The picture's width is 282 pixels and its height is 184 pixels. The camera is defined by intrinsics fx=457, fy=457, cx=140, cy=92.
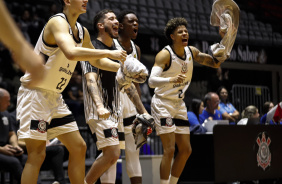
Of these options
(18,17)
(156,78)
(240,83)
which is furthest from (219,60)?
(240,83)

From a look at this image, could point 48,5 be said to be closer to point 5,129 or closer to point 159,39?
point 159,39

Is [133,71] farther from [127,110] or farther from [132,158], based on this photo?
[132,158]

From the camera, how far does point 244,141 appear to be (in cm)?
602

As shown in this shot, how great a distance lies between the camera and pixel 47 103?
12.2 ft

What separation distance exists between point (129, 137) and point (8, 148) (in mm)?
1762

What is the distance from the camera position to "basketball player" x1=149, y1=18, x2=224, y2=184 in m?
5.11

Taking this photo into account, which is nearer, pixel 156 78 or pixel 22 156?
pixel 156 78

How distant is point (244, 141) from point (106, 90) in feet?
7.72

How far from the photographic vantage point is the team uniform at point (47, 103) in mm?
3631

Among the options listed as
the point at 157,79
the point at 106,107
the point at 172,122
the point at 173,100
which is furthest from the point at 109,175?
the point at 173,100

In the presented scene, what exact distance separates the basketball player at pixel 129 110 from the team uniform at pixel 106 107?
25 cm

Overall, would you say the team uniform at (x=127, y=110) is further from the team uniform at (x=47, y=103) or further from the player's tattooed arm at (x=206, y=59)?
the team uniform at (x=47, y=103)

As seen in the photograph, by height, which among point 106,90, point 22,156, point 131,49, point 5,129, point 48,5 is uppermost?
point 48,5

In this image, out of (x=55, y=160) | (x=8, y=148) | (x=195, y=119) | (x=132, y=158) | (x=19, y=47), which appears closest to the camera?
(x=19, y=47)
